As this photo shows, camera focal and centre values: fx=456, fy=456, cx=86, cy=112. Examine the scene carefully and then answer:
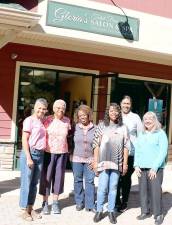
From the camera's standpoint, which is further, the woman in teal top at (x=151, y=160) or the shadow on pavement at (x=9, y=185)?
the shadow on pavement at (x=9, y=185)

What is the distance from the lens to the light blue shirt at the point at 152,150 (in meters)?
6.79

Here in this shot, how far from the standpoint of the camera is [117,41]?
34.8ft

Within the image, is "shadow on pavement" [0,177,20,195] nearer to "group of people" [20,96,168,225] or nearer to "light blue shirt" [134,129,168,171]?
"group of people" [20,96,168,225]

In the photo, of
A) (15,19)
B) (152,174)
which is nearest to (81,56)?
(15,19)

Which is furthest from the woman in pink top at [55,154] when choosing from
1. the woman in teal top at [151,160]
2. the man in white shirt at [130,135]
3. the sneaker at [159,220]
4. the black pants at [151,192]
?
the sneaker at [159,220]

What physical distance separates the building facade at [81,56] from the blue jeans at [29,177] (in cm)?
318

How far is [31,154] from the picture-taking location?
6.48m

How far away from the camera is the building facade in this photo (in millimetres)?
9914

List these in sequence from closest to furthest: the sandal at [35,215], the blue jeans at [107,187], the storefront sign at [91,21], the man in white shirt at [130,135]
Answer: the sandal at [35,215] → the blue jeans at [107,187] → the man in white shirt at [130,135] → the storefront sign at [91,21]

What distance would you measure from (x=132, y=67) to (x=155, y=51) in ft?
4.07

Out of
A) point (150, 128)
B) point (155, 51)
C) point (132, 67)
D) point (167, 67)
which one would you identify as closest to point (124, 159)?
point (150, 128)

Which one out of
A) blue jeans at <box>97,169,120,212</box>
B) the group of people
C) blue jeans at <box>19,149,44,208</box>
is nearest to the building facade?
the group of people

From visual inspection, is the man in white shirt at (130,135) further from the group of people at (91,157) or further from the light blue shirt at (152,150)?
the light blue shirt at (152,150)

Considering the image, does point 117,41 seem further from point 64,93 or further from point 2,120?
point 2,120
